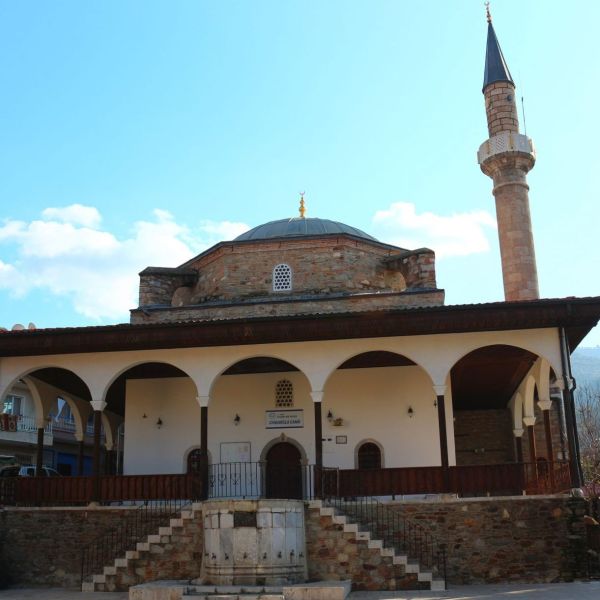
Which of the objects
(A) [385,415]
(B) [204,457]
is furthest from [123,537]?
(A) [385,415]

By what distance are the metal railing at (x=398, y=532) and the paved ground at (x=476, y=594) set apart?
55cm

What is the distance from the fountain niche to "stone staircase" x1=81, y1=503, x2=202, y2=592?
0.72 m

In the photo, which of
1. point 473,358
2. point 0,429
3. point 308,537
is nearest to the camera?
point 308,537

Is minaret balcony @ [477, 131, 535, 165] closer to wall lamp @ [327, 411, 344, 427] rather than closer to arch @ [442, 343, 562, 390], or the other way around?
arch @ [442, 343, 562, 390]

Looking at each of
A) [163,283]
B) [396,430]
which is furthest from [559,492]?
→ [163,283]

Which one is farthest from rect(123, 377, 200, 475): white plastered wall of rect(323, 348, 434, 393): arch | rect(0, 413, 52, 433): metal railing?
rect(0, 413, 52, 433): metal railing

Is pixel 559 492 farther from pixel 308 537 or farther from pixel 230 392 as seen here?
pixel 230 392

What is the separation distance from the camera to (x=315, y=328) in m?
12.6

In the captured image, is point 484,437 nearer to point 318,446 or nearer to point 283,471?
point 283,471

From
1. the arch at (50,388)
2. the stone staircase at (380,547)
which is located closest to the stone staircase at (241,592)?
the stone staircase at (380,547)

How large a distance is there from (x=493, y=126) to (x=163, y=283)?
37.8 ft

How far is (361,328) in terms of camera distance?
12.5m

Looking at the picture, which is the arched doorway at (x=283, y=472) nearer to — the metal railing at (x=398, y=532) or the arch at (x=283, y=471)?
the arch at (x=283, y=471)

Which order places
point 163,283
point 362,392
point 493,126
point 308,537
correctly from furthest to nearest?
point 493,126
point 163,283
point 362,392
point 308,537
